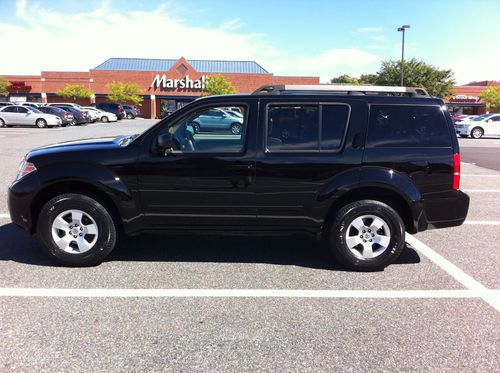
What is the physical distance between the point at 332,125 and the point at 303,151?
1.35 ft

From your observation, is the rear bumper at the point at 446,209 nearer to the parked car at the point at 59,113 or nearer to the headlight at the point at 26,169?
the headlight at the point at 26,169

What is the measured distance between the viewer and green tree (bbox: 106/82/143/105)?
178ft

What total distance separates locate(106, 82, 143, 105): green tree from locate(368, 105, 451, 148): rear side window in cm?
5429

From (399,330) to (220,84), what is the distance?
177ft

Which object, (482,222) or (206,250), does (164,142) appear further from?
(482,222)

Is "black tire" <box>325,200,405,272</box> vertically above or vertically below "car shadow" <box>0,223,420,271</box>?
above

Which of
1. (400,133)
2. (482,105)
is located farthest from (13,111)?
(482,105)

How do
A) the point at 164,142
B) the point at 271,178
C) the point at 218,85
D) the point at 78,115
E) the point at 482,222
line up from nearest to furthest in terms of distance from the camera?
the point at 164,142 < the point at 271,178 < the point at 482,222 < the point at 78,115 < the point at 218,85

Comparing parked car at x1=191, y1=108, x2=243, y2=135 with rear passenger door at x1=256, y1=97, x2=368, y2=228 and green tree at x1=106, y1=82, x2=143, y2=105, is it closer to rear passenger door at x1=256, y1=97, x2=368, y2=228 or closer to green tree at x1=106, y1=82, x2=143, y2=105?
rear passenger door at x1=256, y1=97, x2=368, y2=228

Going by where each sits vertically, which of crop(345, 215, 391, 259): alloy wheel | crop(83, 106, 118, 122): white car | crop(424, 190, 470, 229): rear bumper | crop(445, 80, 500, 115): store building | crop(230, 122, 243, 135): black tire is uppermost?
crop(445, 80, 500, 115): store building

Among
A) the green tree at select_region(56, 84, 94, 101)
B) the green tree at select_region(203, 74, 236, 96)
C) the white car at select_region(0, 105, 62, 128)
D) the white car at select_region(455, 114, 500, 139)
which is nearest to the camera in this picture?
the white car at select_region(455, 114, 500, 139)

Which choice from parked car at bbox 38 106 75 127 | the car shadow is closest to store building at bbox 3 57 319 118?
parked car at bbox 38 106 75 127

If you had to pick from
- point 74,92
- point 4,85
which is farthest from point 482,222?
point 4,85

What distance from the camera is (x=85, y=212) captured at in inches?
170
